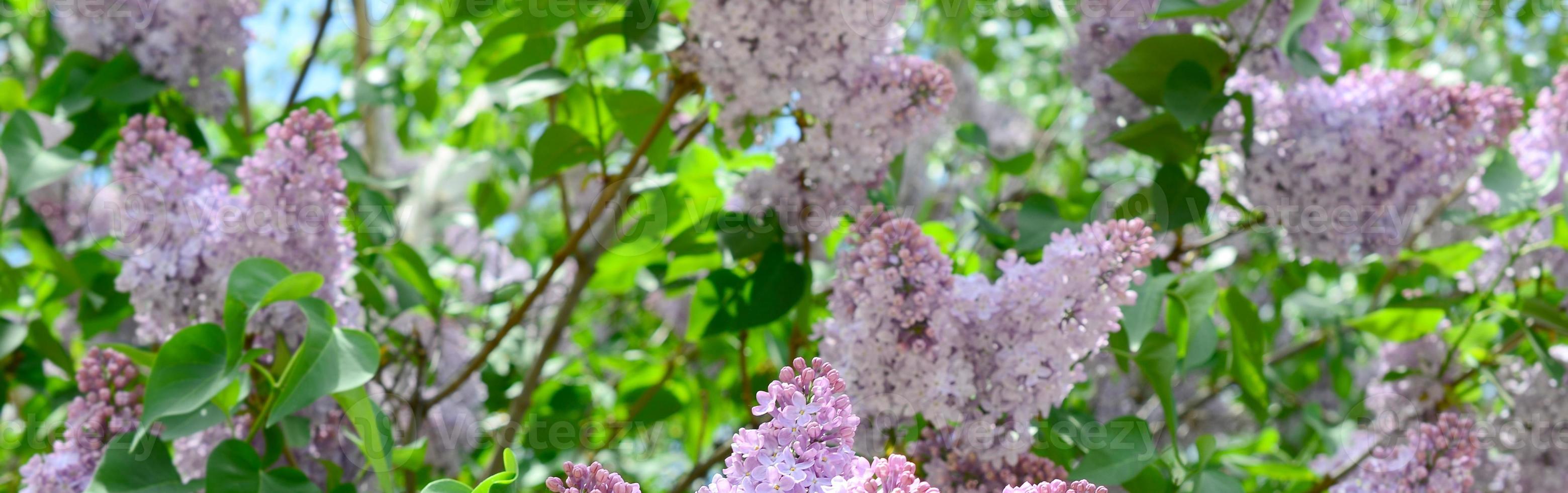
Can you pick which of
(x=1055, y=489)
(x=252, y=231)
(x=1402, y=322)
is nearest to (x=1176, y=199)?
(x=1402, y=322)

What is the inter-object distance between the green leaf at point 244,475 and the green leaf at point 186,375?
87 mm

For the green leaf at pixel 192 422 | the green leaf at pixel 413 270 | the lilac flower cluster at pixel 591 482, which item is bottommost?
the green leaf at pixel 413 270

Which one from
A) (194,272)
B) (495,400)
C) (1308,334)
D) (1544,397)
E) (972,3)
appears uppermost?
(194,272)

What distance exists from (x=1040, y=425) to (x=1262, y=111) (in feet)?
2.47

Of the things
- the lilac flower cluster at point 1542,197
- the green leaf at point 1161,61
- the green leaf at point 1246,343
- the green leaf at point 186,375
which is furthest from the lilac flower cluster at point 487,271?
the lilac flower cluster at point 1542,197

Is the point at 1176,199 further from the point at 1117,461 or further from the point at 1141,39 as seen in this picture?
the point at 1117,461

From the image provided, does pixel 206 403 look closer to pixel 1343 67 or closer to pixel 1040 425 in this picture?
pixel 1040 425

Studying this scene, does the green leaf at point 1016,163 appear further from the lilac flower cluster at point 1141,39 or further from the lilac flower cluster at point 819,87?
the lilac flower cluster at point 819,87

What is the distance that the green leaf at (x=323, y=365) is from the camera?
1306mm

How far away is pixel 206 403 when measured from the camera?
1.49 metres

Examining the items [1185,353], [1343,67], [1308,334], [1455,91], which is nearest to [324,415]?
[1185,353]

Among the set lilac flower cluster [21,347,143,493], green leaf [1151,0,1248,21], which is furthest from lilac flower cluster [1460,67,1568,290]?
lilac flower cluster [21,347,143,493]

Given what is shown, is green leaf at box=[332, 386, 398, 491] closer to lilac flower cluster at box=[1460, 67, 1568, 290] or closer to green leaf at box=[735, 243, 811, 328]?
green leaf at box=[735, 243, 811, 328]

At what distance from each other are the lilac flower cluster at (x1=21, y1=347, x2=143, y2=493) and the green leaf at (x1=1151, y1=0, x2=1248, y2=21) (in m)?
1.54
